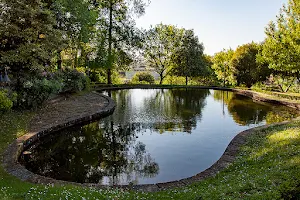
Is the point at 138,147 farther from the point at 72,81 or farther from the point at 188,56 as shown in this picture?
the point at 188,56

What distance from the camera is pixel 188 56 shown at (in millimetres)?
40406

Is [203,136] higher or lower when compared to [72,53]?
lower

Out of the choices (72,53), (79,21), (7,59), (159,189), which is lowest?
(159,189)

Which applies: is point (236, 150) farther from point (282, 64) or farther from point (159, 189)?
point (282, 64)

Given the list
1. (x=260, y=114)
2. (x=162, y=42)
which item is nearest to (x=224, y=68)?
(x=162, y=42)

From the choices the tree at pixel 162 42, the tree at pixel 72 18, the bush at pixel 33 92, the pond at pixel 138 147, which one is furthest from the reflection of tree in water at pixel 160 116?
the tree at pixel 162 42

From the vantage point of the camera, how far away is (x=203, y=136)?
12.3 meters

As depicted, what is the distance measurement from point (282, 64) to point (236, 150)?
17267 millimetres

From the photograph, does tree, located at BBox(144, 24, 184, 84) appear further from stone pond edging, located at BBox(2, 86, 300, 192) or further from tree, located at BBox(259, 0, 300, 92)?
stone pond edging, located at BBox(2, 86, 300, 192)

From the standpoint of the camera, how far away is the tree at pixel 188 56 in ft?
133

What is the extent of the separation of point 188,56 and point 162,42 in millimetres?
4717

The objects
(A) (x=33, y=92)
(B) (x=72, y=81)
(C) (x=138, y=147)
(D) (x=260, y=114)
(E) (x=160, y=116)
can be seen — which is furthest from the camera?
(B) (x=72, y=81)

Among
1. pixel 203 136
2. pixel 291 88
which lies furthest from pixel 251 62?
pixel 203 136

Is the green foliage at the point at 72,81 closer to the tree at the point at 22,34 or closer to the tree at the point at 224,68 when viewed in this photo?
the tree at the point at 22,34
